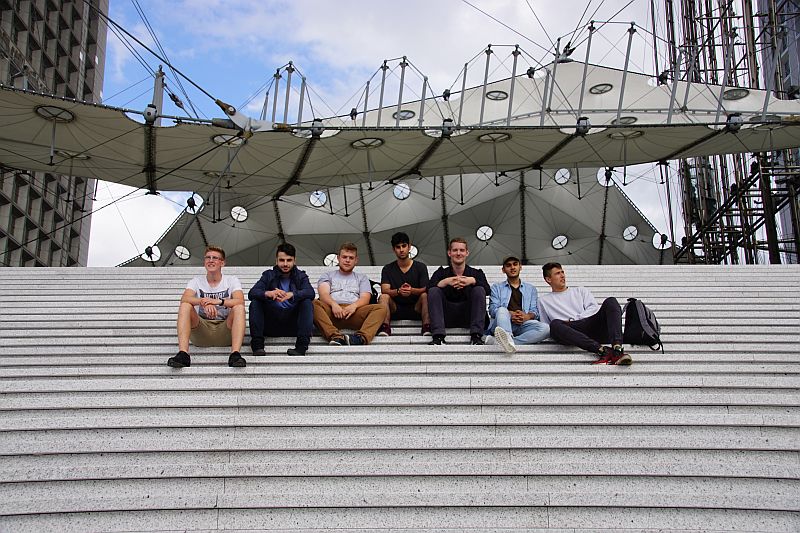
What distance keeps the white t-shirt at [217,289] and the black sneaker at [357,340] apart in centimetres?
109

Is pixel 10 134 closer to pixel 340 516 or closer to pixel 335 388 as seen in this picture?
pixel 335 388

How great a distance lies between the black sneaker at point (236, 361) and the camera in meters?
5.88

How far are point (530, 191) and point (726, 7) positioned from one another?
9.68 meters

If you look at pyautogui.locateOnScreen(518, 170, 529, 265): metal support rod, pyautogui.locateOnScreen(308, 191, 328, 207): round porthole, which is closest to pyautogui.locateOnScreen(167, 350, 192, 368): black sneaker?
pyautogui.locateOnScreen(308, 191, 328, 207): round porthole

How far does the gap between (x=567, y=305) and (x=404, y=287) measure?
1.58 meters

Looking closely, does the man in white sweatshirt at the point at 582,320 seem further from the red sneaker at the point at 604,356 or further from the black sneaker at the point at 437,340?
the black sneaker at the point at 437,340

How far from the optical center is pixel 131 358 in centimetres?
645

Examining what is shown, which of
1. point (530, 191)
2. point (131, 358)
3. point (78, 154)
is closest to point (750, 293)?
point (131, 358)

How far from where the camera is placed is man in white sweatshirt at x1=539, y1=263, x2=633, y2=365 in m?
6.10

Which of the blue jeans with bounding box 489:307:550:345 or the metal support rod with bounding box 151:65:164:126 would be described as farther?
the metal support rod with bounding box 151:65:164:126

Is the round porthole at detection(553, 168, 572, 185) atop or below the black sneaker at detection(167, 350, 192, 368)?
atop

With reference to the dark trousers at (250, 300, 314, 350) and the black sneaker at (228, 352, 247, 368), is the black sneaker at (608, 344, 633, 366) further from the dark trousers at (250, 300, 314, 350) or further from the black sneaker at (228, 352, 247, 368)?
the black sneaker at (228, 352, 247, 368)

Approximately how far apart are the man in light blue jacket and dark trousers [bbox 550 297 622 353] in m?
0.21

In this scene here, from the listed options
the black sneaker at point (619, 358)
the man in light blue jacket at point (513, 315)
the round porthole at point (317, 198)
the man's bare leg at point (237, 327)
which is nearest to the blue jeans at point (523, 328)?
the man in light blue jacket at point (513, 315)
